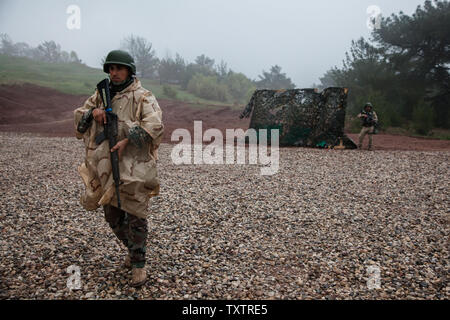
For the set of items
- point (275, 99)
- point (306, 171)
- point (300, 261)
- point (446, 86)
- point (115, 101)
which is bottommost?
point (300, 261)

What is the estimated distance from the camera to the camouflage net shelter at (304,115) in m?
11.0

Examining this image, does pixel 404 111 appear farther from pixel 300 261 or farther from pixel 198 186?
pixel 300 261

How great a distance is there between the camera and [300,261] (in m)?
3.51

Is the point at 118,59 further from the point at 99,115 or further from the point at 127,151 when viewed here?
the point at 127,151

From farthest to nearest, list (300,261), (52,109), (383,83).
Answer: (52,109)
(383,83)
(300,261)

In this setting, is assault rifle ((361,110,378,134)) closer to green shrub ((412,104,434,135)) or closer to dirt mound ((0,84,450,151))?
dirt mound ((0,84,450,151))

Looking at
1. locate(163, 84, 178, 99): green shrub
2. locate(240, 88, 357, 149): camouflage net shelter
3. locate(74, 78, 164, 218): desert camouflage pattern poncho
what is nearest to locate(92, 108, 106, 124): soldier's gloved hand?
locate(74, 78, 164, 218): desert camouflage pattern poncho

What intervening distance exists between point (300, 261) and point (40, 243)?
305 cm

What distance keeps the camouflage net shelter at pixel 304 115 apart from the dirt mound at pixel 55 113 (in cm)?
525

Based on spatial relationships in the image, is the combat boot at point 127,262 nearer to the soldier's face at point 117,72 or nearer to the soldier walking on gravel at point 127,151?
the soldier walking on gravel at point 127,151

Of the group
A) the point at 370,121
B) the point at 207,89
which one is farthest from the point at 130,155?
the point at 207,89

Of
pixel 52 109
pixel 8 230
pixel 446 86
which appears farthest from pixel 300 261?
pixel 52 109

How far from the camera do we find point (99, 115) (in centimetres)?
267

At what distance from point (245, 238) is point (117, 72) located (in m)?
2.51
